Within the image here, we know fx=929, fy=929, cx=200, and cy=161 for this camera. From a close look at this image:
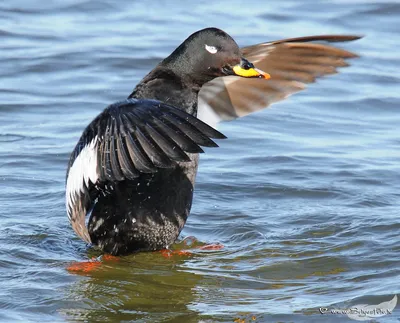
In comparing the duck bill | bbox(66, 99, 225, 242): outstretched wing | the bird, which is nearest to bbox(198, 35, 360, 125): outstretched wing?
the bird

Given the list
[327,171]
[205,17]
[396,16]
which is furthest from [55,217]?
[396,16]

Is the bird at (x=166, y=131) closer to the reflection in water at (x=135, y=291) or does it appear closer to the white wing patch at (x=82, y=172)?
the white wing patch at (x=82, y=172)

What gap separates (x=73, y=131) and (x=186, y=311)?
453 cm

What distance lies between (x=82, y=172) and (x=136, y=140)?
0.63m

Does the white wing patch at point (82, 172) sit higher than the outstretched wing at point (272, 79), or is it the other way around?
the outstretched wing at point (272, 79)

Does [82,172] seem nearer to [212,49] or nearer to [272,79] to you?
[212,49]

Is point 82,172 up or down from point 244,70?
down

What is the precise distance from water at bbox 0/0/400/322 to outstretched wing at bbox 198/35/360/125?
2.58 ft

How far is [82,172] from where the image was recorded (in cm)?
579

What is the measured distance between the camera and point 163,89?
668 cm

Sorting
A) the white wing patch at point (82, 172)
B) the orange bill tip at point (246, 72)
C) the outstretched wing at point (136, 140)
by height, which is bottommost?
the white wing patch at point (82, 172)

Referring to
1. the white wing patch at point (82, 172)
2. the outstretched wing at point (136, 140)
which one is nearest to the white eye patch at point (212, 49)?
the outstretched wing at point (136, 140)

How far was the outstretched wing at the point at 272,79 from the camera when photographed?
7938 mm

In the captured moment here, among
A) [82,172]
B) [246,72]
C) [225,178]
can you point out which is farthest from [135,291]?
[225,178]
